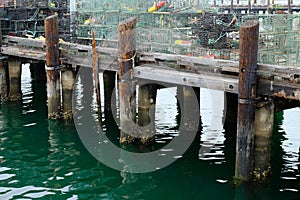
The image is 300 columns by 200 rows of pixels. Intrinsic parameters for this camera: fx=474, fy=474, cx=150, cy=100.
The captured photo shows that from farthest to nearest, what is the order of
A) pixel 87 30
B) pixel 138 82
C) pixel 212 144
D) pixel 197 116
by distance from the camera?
pixel 87 30 → pixel 197 116 → pixel 212 144 → pixel 138 82

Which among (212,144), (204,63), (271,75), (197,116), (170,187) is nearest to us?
(271,75)

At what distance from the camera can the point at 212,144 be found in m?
13.8

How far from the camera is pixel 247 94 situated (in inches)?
385

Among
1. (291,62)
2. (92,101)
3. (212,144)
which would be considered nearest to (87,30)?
(92,101)

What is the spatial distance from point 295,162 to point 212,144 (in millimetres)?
2482

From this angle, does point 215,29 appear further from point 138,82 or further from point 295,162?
point 295,162

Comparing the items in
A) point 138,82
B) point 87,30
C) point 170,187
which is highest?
point 87,30

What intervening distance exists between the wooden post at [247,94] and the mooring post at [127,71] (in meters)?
3.51

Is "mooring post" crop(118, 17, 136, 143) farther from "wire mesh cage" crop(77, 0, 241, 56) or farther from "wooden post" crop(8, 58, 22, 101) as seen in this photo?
"wooden post" crop(8, 58, 22, 101)

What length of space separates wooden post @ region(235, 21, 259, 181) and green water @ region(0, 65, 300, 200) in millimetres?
597

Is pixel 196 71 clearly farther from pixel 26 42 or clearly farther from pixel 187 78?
pixel 26 42

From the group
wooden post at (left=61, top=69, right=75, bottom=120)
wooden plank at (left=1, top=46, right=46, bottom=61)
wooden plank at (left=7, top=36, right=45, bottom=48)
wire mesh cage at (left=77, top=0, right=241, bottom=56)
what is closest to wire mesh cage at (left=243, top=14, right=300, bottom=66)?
wire mesh cage at (left=77, top=0, right=241, bottom=56)

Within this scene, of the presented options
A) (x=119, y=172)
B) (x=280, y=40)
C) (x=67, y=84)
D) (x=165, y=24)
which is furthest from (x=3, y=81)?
(x=280, y=40)

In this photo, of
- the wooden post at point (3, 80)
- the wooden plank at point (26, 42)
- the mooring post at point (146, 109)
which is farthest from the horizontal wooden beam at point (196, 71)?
the wooden post at point (3, 80)
